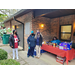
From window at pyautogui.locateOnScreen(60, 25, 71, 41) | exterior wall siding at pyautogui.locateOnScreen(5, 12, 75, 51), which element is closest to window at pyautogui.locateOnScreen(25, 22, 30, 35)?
exterior wall siding at pyautogui.locateOnScreen(5, 12, 75, 51)

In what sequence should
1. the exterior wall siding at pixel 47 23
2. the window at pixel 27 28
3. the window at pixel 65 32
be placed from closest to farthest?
the exterior wall siding at pixel 47 23
the window at pixel 65 32
the window at pixel 27 28

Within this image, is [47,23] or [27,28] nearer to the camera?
[27,28]

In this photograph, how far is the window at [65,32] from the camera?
5395mm

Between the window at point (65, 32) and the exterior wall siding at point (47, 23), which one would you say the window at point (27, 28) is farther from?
the window at point (65, 32)

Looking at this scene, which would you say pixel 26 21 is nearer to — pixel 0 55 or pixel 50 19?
pixel 50 19

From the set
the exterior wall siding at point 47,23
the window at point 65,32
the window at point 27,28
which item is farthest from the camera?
the window at point 27,28

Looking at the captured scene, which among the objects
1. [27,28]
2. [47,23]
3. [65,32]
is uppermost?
[47,23]

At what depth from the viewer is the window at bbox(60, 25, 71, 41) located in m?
5.40

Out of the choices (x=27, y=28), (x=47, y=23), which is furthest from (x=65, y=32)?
(x=27, y=28)

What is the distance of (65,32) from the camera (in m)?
5.71

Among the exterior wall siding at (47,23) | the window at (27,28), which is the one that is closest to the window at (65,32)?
the exterior wall siding at (47,23)

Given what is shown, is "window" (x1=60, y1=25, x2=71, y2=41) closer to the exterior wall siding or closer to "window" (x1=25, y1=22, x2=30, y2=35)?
the exterior wall siding

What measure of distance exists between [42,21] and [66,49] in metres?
3.43

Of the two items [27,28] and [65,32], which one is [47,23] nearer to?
[65,32]
